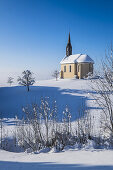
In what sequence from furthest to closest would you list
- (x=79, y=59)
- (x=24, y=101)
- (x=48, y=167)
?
(x=79, y=59) < (x=24, y=101) < (x=48, y=167)

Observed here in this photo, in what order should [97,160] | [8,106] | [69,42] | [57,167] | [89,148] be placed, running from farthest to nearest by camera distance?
1. [69,42]
2. [8,106]
3. [89,148]
4. [97,160]
5. [57,167]

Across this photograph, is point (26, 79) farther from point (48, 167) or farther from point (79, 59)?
point (48, 167)

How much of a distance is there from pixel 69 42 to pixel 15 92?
26.8m

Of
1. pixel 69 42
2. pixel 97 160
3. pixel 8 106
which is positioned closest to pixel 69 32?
pixel 69 42

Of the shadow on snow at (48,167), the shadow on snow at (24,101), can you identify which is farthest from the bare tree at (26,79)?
the shadow on snow at (48,167)

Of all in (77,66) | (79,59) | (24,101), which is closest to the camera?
(24,101)

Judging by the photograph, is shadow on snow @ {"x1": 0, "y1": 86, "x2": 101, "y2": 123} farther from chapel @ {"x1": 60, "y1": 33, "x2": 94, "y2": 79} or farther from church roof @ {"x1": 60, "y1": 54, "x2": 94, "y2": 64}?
church roof @ {"x1": 60, "y1": 54, "x2": 94, "y2": 64}

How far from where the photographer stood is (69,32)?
43281 millimetres

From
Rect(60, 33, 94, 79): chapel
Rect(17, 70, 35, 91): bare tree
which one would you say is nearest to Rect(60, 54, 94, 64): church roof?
Rect(60, 33, 94, 79): chapel

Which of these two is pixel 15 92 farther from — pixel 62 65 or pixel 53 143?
pixel 53 143

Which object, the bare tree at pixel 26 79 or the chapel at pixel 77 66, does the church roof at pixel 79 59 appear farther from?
the bare tree at pixel 26 79

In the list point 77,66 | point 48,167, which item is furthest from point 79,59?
point 48,167

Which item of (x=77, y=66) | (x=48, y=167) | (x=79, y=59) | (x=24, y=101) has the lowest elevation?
(x=24, y=101)

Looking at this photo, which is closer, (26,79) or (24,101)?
(24,101)
